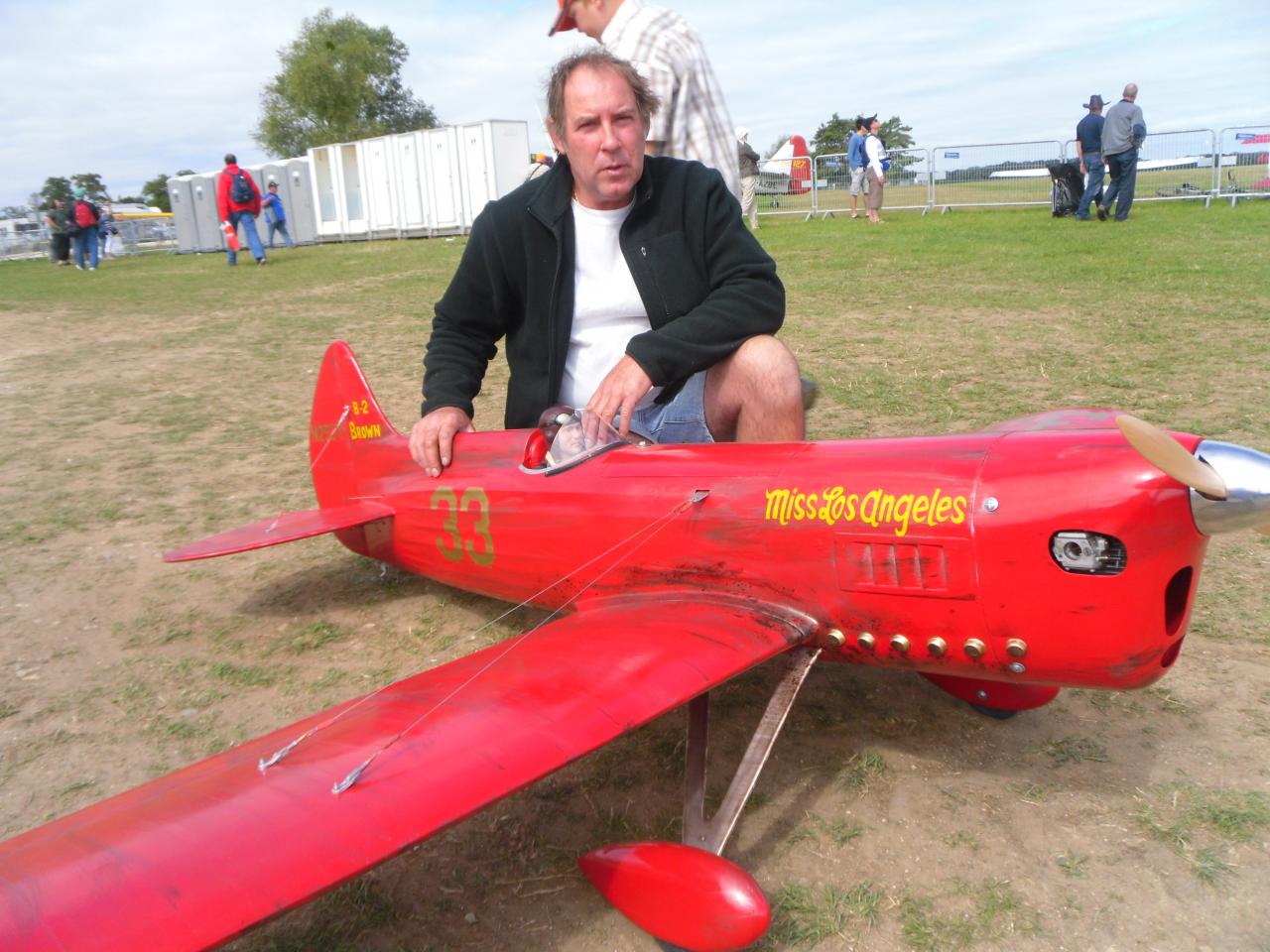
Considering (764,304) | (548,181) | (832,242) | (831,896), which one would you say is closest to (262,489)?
(548,181)

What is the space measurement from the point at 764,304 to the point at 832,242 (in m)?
12.9

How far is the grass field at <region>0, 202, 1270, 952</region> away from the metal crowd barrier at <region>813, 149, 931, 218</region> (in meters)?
14.4

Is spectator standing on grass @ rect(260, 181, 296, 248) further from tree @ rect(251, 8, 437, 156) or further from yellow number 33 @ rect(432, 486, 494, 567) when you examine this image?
tree @ rect(251, 8, 437, 156)

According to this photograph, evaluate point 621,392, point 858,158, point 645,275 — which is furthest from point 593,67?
point 858,158

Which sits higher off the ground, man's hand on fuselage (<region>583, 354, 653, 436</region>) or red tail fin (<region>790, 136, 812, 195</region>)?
red tail fin (<region>790, 136, 812, 195</region>)

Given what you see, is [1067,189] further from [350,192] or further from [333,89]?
[333,89]

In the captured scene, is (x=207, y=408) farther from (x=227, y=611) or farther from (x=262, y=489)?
(x=227, y=611)

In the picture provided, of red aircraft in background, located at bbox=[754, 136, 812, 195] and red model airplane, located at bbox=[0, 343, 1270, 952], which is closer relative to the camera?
red model airplane, located at bbox=[0, 343, 1270, 952]

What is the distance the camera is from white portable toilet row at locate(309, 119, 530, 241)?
2425 centimetres

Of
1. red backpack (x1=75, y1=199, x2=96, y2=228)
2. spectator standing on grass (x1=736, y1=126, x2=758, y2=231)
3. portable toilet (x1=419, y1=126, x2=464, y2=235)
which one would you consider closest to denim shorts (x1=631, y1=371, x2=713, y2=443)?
spectator standing on grass (x1=736, y1=126, x2=758, y2=231)

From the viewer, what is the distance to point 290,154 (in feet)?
229

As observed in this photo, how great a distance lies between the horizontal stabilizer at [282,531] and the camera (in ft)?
12.5

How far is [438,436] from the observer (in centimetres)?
361

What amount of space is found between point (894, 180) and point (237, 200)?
14.6 m
